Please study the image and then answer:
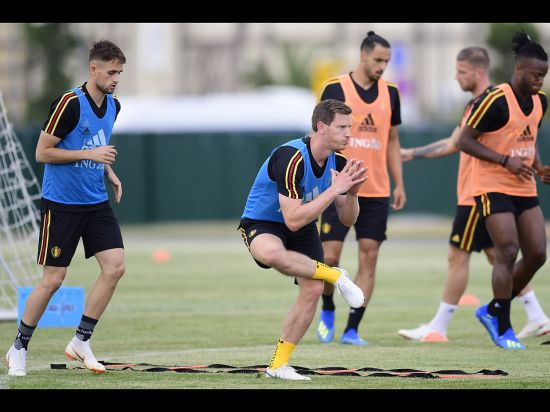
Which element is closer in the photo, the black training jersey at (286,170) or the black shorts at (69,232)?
the black training jersey at (286,170)

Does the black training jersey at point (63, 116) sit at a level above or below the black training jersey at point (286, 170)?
above

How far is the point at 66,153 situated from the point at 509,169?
3864 mm

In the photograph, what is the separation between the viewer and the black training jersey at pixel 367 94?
1153 centimetres

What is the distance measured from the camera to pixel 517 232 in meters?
11.1

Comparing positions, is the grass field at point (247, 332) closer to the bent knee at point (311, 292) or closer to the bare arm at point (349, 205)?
the bent knee at point (311, 292)

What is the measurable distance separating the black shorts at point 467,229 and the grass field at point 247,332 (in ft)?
2.79

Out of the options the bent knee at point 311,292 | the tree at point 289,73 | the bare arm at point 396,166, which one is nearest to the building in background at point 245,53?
the tree at point 289,73

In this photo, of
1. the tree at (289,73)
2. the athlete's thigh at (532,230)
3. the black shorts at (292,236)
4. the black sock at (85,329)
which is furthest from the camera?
the tree at (289,73)

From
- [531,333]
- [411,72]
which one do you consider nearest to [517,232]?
[531,333]

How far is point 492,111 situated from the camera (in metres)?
10.9
